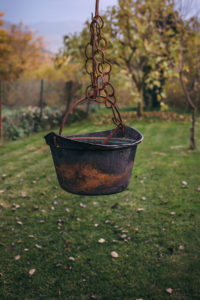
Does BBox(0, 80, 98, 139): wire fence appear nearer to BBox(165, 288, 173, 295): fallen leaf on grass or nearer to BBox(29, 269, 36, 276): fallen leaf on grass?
BBox(29, 269, 36, 276): fallen leaf on grass

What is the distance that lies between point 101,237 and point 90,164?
6.78 ft

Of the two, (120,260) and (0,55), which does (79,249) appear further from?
(0,55)

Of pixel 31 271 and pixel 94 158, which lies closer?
pixel 94 158

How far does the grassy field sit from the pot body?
1345 mm

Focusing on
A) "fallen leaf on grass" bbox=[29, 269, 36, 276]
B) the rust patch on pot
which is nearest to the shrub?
"fallen leaf on grass" bbox=[29, 269, 36, 276]

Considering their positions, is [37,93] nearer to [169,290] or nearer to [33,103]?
[33,103]

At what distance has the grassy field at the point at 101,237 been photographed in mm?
3107

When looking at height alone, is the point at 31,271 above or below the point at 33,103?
below

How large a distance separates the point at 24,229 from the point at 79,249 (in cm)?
96

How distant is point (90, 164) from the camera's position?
226cm

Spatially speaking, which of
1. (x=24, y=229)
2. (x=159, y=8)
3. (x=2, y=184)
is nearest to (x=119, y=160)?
A: (x=24, y=229)

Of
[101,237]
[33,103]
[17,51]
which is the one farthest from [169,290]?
[17,51]

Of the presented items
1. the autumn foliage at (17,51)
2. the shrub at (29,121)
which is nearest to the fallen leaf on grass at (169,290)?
the shrub at (29,121)

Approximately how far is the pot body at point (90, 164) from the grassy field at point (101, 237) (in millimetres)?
1345
